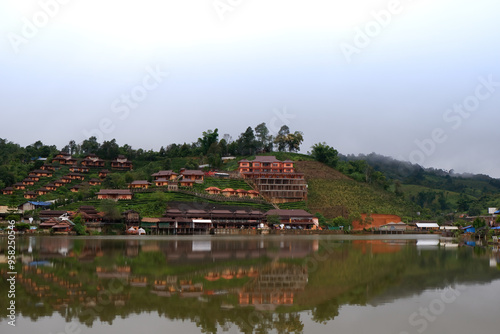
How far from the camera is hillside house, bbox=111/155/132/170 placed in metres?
121

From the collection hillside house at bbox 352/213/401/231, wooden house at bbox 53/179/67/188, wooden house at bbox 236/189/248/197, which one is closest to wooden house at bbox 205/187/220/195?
wooden house at bbox 236/189/248/197

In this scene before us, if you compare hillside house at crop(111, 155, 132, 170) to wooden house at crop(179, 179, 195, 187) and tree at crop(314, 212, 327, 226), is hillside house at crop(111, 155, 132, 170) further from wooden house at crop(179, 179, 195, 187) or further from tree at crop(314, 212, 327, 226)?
tree at crop(314, 212, 327, 226)

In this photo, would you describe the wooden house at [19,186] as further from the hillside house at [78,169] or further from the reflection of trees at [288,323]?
the reflection of trees at [288,323]

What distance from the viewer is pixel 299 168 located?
114 metres

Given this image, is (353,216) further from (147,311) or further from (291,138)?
(147,311)

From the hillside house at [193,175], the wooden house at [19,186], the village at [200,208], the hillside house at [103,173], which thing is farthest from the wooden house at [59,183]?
the hillside house at [193,175]

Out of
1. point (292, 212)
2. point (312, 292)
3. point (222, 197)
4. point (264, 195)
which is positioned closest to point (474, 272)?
point (312, 292)

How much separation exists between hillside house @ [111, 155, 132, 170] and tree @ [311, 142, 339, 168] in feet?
163

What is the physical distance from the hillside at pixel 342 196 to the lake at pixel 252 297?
204 feet

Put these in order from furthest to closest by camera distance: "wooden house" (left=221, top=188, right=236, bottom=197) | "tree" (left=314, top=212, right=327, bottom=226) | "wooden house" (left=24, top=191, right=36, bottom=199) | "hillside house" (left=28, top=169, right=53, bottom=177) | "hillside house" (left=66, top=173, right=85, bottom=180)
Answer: "hillside house" (left=28, top=169, right=53, bottom=177), "hillside house" (left=66, top=173, right=85, bottom=180), "wooden house" (left=24, top=191, right=36, bottom=199), "wooden house" (left=221, top=188, right=236, bottom=197), "tree" (left=314, top=212, right=327, bottom=226)

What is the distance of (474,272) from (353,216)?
6031cm

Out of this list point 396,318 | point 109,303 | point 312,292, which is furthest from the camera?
point 312,292

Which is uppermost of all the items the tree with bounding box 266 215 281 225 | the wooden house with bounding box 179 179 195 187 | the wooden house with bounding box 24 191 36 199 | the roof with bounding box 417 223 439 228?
the wooden house with bounding box 179 179 195 187

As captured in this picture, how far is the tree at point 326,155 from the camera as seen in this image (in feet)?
400
